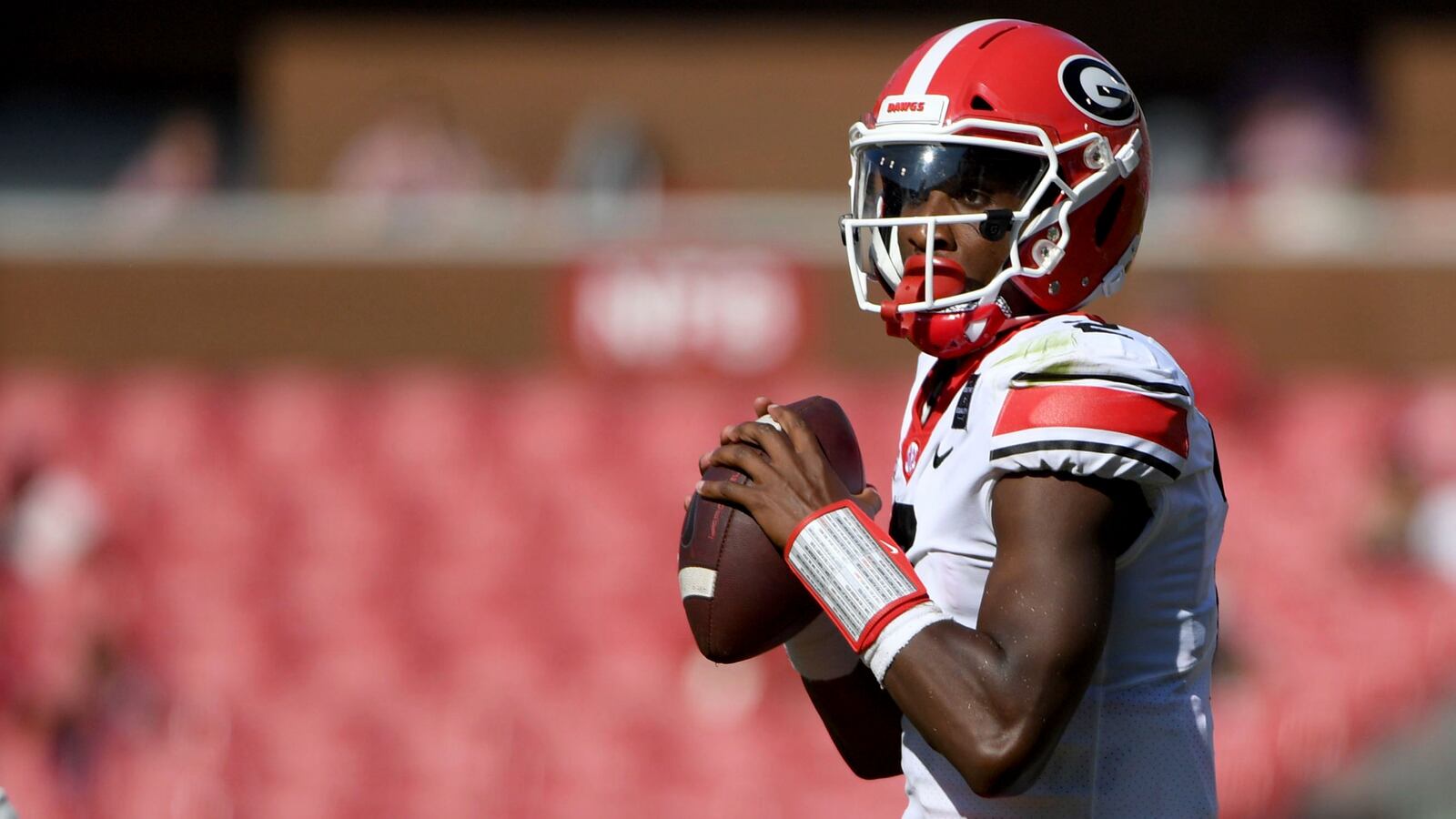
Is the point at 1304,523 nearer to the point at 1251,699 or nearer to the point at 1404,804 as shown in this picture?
the point at 1251,699

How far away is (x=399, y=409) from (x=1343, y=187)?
434 cm

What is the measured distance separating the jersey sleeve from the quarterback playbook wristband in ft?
0.46

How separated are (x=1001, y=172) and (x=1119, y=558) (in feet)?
1.49

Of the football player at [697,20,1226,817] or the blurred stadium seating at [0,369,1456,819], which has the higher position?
the football player at [697,20,1226,817]

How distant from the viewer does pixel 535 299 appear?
8000mm

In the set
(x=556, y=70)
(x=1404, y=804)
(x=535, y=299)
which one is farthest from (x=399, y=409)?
(x=1404, y=804)

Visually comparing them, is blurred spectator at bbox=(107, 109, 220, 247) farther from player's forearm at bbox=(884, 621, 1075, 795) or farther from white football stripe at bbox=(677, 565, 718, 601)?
player's forearm at bbox=(884, 621, 1075, 795)

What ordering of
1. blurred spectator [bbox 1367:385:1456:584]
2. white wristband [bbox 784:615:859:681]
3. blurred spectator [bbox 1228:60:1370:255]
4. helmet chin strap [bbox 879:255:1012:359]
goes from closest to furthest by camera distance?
helmet chin strap [bbox 879:255:1012:359], white wristband [bbox 784:615:859:681], blurred spectator [bbox 1367:385:1456:584], blurred spectator [bbox 1228:60:1370:255]

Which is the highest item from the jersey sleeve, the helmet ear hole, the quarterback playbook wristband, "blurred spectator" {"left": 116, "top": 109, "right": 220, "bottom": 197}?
"blurred spectator" {"left": 116, "top": 109, "right": 220, "bottom": 197}

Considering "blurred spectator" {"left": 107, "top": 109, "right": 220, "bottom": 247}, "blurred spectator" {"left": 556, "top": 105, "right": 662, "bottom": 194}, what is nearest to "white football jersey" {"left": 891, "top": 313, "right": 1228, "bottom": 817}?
"blurred spectator" {"left": 107, "top": 109, "right": 220, "bottom": 247}

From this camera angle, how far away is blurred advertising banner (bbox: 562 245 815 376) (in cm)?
785

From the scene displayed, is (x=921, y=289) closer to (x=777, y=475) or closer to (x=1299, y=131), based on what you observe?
(x=777, y=475)

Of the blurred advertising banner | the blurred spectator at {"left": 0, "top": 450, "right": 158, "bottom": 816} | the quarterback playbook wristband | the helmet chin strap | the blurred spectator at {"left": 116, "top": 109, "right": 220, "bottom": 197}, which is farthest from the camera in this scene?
the blurred spectator at {"left": 116, "top": 109, "right": 220, "bottom": 197}

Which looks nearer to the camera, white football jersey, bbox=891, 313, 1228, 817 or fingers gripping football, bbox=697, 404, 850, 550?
white football jersey, bbox=891, 313, 1228, 817
